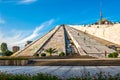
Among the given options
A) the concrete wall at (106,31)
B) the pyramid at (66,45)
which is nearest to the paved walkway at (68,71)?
the pyramid at (66,45)

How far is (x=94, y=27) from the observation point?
7312 centimetres

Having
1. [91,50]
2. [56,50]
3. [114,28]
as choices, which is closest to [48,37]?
[56,50]

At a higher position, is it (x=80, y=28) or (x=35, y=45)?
(x=80, y=28)

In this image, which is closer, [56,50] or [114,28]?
[56,50]

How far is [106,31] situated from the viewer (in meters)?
69.2

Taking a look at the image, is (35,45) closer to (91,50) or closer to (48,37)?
(48,37)

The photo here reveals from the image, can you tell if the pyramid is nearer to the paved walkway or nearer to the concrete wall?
the concrete wall

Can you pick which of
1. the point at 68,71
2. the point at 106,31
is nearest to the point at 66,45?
the point at 106,31

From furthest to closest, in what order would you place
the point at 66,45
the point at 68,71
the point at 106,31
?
the point at 106,31, the point at 66,45, the point at 68,71

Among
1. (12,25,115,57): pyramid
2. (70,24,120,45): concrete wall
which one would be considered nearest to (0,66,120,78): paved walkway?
(12,25,115,57): pyramid

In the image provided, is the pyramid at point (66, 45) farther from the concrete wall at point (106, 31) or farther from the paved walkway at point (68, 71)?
the paved walkway at point (68, 71)

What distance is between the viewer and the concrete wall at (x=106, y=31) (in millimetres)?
66125

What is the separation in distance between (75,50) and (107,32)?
18733 mm

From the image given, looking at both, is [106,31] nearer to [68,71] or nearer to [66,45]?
[66,45]
